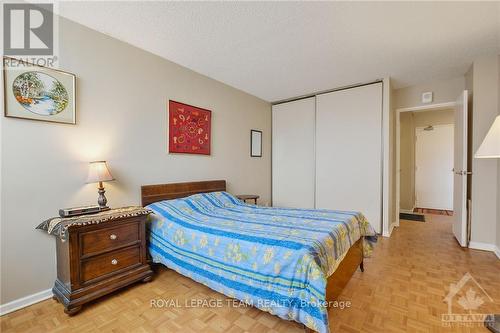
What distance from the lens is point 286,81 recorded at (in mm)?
3572

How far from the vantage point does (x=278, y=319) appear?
1.62m

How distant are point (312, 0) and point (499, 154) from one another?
183 cm

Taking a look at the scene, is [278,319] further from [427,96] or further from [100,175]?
[427,96]

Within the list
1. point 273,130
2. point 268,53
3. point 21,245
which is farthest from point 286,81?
point 21,245

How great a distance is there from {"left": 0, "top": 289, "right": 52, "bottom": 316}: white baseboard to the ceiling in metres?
2.44

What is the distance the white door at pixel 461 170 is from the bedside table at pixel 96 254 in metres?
3.88

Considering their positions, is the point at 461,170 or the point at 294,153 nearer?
the point at 461,170

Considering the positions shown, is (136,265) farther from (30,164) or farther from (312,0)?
(312,0)

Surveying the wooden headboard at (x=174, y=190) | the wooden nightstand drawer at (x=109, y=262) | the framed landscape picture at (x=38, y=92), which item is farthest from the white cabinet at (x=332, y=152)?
the framed landscape picture at (x=38, y=92)

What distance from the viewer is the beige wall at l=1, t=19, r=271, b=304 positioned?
1.75 metres

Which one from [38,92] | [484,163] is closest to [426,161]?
[484,163]

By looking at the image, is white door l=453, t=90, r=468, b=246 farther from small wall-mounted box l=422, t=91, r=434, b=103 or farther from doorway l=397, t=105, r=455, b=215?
doorway l=397, t=105, r=455, b=215

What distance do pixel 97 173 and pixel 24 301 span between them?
1.13 metres

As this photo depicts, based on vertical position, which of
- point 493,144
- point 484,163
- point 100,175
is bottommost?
point 100,175
